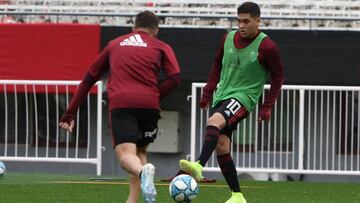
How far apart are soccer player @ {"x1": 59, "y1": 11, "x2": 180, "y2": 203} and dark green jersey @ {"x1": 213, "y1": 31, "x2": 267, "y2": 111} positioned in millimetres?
994

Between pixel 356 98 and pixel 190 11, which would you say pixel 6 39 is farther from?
pixel 356 98

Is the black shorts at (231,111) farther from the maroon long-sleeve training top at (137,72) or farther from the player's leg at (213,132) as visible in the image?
the maroon long-sleeve training top at (137,72)

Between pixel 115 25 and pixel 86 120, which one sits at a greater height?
pixel 115 25

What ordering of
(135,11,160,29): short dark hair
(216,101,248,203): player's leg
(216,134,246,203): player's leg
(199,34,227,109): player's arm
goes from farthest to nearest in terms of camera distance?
1. (199,34,227,109): player's arm
2. (216,134,246,203): player's leg
3. (216,101,248,203): player's leg
4. (135,11,160,29): short dark hair

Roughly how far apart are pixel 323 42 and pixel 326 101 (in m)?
1.99

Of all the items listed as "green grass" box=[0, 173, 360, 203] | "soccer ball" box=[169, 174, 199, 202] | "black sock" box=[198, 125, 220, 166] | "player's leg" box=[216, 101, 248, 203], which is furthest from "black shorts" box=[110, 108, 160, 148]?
"green grass" box=[0, 173, 360, 203]

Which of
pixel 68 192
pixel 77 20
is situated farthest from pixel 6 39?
pixel 68 192

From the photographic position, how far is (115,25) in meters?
16.8

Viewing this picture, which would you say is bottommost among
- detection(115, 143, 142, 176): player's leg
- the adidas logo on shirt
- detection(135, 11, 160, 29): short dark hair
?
detection(115, 143, 142, 176): player's leg

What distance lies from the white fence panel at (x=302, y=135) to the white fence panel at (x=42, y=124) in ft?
6.93

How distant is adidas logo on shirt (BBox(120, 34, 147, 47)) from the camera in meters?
8.16

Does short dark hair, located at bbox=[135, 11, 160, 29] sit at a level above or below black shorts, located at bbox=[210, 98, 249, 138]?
above

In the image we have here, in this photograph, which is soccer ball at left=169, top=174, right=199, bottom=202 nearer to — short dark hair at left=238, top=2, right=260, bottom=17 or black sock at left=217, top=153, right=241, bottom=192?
black sock at left=217, top=153, right=241, bottom=192

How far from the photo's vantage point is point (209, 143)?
8758mm
